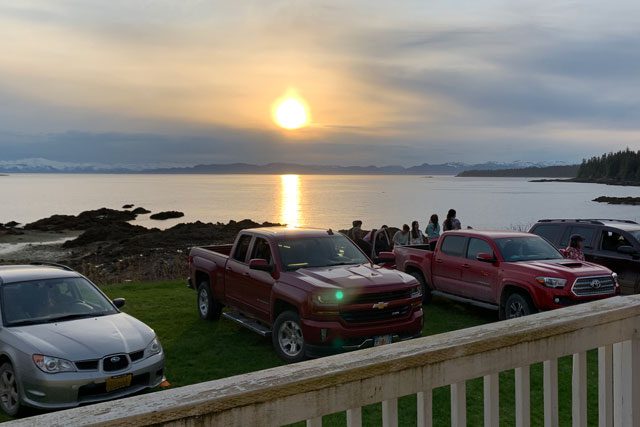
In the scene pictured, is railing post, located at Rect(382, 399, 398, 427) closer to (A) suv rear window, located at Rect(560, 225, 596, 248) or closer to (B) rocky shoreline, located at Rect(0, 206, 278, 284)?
(A) suv rear window, located at Rect(560, 225, 596, 248)

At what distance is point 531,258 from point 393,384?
34.6 feet

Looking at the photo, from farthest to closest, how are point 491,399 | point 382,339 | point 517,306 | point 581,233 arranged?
point 581,233
point 517,306
point 382,339
point 491,399

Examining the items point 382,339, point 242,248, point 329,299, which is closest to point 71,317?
point 329,299

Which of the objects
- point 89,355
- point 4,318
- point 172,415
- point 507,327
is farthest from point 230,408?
point 4,318

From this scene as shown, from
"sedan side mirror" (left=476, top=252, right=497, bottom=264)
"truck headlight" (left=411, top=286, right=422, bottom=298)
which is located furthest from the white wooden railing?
"sedan side mirror" (left=476, top=252, right=497, bottom=264)

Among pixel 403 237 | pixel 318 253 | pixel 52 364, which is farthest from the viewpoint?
pixel 403 237

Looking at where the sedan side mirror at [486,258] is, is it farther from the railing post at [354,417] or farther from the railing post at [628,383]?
the railing post at [354,417]

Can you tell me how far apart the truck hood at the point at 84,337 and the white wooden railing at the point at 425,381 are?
6088mm

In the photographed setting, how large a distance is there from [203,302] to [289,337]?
3571 mm

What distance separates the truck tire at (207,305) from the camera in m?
12.1

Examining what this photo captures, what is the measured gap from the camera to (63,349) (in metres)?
7.28

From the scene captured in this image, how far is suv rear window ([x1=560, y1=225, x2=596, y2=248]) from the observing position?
1455 cm

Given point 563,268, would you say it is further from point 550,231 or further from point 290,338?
point 290,338

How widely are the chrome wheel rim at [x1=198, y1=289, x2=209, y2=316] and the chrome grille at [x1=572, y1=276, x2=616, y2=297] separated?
678 centimetres
